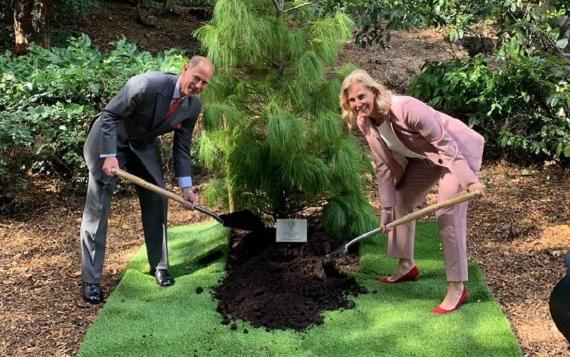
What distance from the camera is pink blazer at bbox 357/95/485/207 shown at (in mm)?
3047

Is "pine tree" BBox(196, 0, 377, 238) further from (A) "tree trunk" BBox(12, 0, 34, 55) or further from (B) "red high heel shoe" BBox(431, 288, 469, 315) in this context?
(A) "tree trunk" BBox(12, 0, 34, 55)

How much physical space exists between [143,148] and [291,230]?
1.06 m

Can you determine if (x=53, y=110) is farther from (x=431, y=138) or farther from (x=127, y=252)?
(x=431, y=138)

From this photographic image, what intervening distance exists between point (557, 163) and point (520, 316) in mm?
2868

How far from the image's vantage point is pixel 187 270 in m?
4.03

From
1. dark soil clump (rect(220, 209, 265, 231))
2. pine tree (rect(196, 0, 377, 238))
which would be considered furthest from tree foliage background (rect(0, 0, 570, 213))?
dark soil clump (rect(220, 209, 265, 231))

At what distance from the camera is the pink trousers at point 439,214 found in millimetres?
3246

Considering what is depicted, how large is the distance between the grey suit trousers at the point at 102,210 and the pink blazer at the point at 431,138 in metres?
1.29

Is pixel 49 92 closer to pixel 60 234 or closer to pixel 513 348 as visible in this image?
pixel 60 234

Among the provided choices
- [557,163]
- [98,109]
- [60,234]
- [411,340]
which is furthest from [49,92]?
[557,163]

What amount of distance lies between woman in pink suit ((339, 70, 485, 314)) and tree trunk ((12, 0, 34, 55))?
5474 mm

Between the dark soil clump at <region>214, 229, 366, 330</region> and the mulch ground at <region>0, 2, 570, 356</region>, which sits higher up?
the dark soil clump at <region>214, 229, 366, 330</region>

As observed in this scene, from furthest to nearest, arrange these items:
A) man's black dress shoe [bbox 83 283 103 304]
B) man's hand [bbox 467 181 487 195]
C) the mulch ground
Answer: man's black dress shoe [bbox 83 283 103 304]
the mulch ground
man's hand [bbox 467 181 487 195]

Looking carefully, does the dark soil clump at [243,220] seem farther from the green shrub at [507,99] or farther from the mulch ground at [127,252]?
the green shrub at [507,99]
